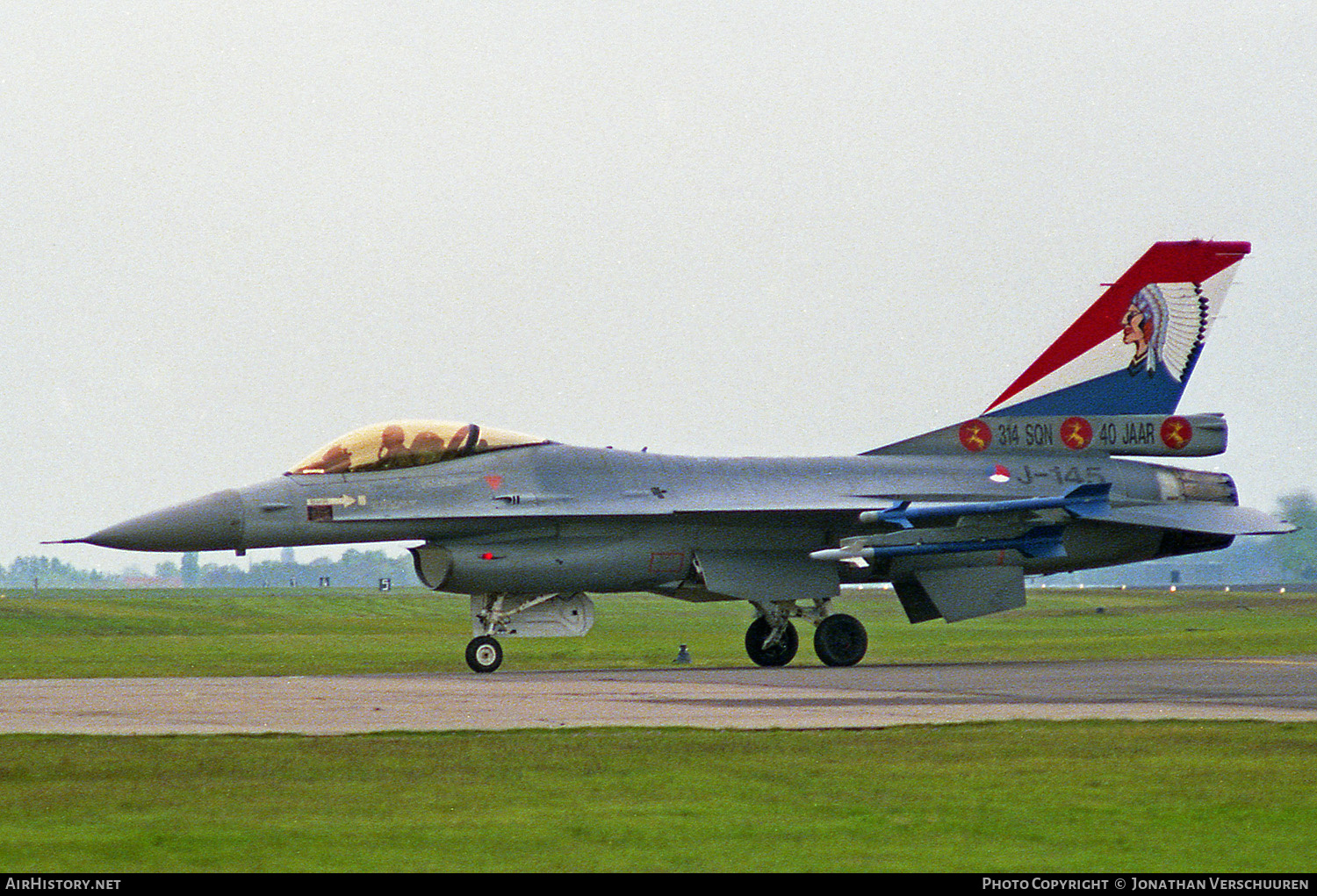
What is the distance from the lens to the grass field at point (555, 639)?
82.4 ft

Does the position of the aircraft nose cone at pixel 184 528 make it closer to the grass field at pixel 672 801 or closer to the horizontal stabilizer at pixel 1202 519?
the grass field at pixel 672 801

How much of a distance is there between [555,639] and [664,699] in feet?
65.6

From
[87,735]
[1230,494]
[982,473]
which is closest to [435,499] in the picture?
[982,473]

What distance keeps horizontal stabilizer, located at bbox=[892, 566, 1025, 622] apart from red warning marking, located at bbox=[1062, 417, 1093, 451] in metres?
2.39

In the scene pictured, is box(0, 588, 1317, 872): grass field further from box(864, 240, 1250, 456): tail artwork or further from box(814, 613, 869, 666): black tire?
box(864, 240, 1250, 456): tail artwork

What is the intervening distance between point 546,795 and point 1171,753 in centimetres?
422

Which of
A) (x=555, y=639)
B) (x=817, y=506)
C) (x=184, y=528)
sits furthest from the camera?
(x=555, y=639)

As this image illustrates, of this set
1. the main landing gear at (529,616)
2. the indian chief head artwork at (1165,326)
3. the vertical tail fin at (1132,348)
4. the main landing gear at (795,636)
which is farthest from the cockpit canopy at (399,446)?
the indian chief head artwork at (1165,326)

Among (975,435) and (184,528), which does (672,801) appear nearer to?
(184,528)

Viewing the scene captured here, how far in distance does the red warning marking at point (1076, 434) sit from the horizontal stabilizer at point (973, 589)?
239 cm

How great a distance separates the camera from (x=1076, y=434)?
24734 mm

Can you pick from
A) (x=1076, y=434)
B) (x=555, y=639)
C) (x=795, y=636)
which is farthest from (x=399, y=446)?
(x=555, y=639)

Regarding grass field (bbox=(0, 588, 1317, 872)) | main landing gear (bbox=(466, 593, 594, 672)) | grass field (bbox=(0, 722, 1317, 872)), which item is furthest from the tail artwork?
grass field (bbox=(0, 722, 1317, 872))

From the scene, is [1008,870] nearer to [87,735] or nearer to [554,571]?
[87,735]
